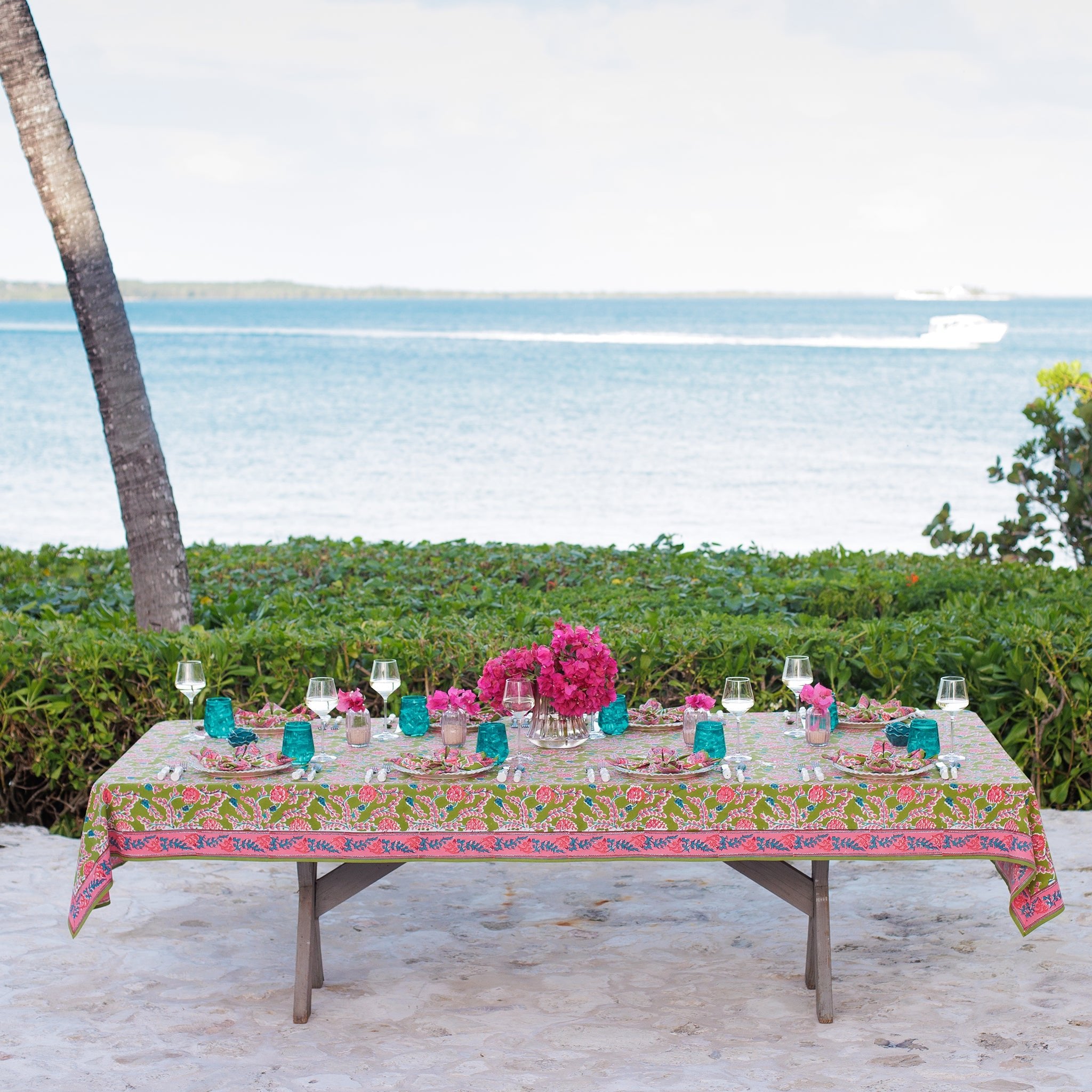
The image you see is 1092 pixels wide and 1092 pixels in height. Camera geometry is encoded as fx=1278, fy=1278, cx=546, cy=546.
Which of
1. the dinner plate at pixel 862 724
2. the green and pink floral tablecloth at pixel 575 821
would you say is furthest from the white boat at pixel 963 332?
the green and pink floral tablecloth at pixel 575 821

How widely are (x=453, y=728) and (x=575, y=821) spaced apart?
51 centimetres

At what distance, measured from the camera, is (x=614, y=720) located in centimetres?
391

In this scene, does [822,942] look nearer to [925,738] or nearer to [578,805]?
[925,738]

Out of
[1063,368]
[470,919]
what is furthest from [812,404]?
[470,919]

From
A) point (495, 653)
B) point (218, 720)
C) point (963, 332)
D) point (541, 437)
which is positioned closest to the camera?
point (218, 720)

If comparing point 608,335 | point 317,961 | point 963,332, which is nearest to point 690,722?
point 317,961

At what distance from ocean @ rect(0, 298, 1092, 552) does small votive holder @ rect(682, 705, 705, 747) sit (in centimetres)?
430

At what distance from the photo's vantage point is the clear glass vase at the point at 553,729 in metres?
3.77

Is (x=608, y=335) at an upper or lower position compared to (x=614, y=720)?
upper

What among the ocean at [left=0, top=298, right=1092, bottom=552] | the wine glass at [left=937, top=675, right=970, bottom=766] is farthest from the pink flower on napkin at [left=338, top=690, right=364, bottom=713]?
the ocean at [left=0, top=298, right=1092, bottom=552]

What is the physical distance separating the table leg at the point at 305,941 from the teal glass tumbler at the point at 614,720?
37.6 inches

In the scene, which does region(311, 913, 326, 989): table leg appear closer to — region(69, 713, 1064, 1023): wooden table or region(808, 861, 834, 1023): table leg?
region(69, 713, 1064, 1023): wooden table

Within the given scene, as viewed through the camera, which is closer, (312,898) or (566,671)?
(566,671)

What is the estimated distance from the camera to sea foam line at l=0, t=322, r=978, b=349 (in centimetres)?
7194
